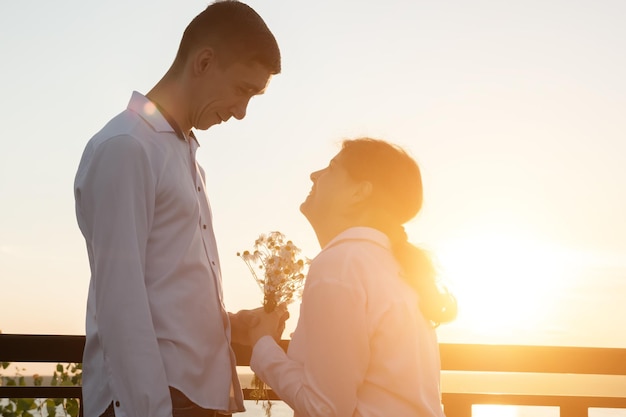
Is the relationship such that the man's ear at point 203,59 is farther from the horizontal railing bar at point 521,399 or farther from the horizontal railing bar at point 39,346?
the horizontal railing bar at point 521,399

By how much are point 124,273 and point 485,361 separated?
4.75ft

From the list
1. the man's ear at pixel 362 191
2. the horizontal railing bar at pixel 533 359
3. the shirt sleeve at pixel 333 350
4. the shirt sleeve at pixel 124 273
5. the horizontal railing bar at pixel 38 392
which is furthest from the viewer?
the horizontal railing bar at pixel 38 392

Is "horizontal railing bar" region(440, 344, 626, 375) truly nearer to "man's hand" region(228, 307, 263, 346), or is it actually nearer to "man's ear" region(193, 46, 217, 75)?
"man's hand" region(228, 307, 263, 346)

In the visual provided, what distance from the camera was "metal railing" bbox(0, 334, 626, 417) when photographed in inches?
101

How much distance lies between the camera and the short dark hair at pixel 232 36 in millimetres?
2291

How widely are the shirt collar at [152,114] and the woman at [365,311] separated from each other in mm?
526

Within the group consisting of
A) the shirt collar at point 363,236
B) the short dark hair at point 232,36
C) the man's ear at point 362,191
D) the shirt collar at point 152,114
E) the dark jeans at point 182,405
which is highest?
the short dark hair at point 232,36

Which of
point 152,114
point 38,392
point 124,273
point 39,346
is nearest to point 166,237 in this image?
point 124,273

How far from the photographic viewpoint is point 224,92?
7.50 feet

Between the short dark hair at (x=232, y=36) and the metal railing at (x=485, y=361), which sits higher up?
the short dark hair at (x=232, y=36)

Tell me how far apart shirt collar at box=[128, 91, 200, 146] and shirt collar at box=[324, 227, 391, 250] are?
21.8 inches

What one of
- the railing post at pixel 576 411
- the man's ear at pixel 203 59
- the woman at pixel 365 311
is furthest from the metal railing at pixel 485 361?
the man's ear at pixel 203 59

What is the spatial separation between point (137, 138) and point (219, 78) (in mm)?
416

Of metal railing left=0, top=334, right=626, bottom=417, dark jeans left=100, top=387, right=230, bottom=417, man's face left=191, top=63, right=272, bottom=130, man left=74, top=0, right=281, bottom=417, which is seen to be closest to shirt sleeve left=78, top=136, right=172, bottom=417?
man left=74, top=0, right=281, bottom=417
